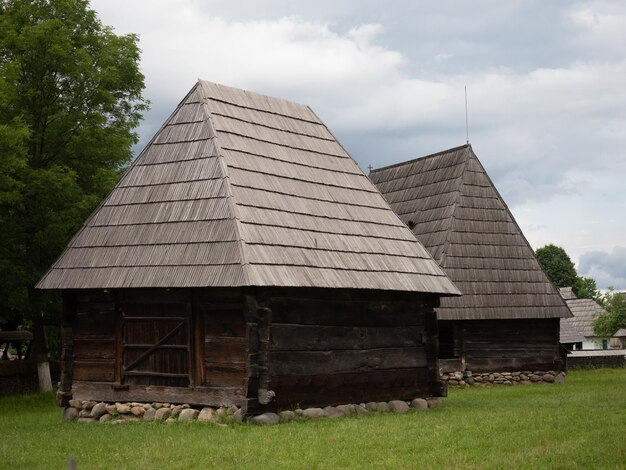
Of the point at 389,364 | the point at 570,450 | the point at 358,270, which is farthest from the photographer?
the point at 389,364

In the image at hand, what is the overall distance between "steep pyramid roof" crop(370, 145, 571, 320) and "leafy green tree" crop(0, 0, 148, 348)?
862 centimetres

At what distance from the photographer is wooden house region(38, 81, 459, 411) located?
1435 cm

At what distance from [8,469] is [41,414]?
27.4ft

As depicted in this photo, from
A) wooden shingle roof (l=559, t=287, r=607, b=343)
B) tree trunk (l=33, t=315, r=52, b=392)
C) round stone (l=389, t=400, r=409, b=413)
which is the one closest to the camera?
round stone (l=389, t=400, r=409, b=413)

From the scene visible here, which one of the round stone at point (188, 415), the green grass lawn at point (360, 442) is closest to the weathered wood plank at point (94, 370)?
the green grass lawn at point (360, 442)

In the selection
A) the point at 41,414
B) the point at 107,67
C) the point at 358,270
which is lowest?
the point at 41,414

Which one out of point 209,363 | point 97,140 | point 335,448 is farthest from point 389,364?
point 97,140

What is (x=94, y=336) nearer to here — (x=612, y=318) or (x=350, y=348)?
(x=350, y=348)

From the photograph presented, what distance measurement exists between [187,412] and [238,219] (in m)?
3.07

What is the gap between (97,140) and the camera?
79.5 feet

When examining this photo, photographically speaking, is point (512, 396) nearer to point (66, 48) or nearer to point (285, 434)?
point (285, 434)

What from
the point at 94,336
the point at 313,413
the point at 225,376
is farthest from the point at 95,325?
the point at 313,413

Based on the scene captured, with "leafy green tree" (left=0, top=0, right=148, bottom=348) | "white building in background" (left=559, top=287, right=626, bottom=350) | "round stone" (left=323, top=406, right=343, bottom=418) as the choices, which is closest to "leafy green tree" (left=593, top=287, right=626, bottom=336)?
Result: "white building in background" (left=559, top=287, right=626, bottom=350)

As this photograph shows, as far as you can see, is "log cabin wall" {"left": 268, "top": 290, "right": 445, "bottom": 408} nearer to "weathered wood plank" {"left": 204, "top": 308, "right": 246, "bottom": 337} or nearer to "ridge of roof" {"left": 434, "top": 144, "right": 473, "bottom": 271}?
"weathered wood plank" {"left": 204, "top": 308, "right": 246, "bottom": 337}
